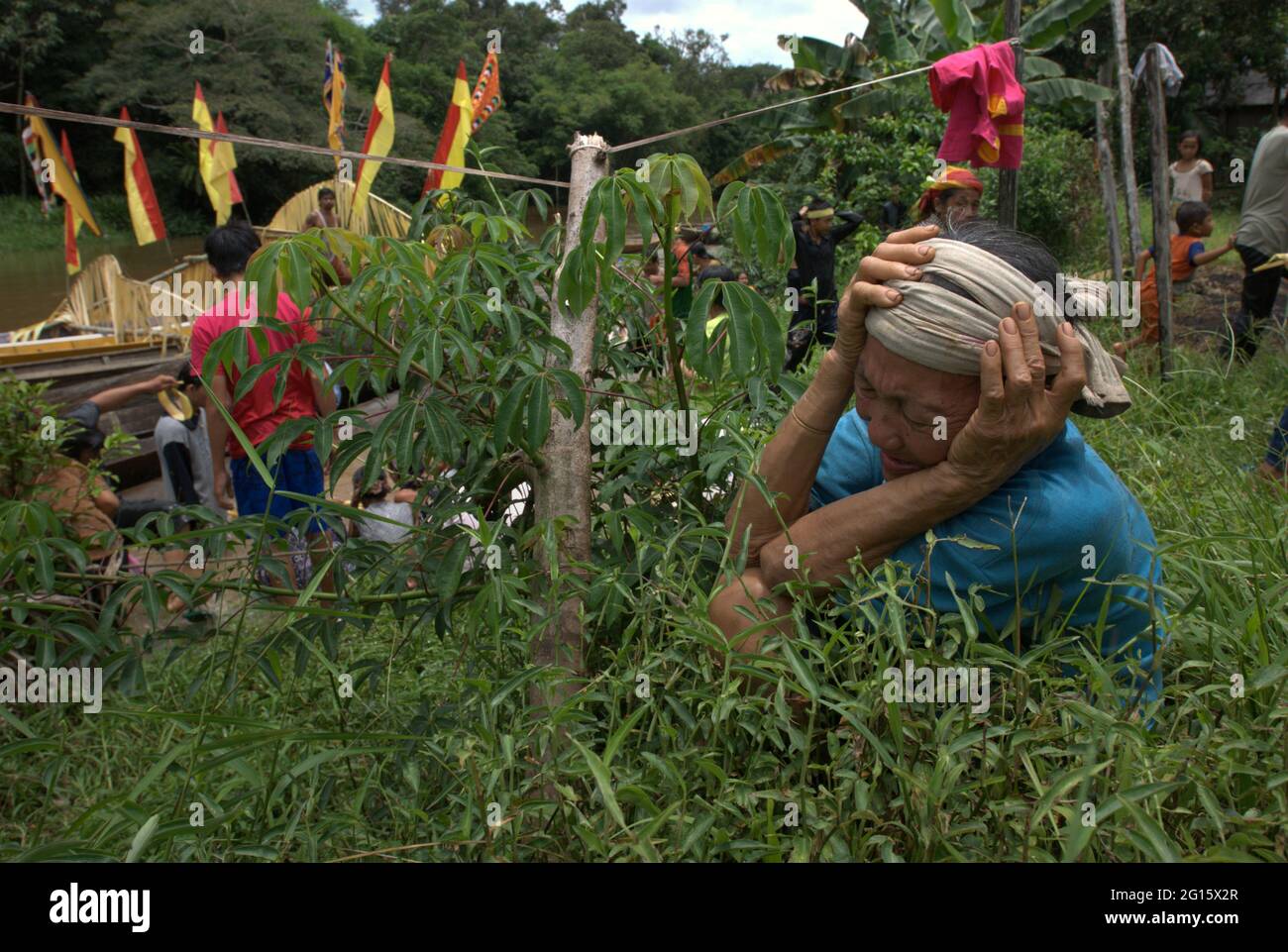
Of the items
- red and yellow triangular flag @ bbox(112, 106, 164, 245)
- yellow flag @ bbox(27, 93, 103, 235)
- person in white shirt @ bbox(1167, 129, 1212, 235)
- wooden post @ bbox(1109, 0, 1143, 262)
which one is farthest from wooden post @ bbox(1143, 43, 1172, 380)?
yellow flag @ bbox(27, 93, 103, 235)

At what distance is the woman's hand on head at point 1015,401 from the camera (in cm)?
137

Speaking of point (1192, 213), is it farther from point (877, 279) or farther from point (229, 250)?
point (877, 279)

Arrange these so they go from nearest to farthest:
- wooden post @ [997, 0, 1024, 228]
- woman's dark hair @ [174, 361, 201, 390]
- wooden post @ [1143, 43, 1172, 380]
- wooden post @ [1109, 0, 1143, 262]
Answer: wooden post @ [997, 0, 1024, 228], woman's dark hair @ [174, 361, 201, 390], wooden post @ [1143, 43, 1172, 380], wooden post @ [1109, 0, 1143, 262]

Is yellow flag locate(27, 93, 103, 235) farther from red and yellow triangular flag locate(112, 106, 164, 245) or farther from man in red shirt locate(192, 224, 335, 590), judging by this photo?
man in red shirt locate(192, 224, 335, 590)

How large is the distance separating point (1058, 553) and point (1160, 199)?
16.7 feet

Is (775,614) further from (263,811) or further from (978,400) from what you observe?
(263,811)

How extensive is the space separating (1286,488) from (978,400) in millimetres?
1510

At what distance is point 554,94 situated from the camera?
119 ft

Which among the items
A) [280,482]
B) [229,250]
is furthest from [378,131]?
[280,482]

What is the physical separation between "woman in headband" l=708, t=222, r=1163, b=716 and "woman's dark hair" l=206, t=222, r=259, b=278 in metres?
3.31

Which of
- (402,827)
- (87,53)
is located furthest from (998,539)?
(87,53)

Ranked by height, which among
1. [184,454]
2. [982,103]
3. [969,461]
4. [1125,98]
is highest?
[1125,98]

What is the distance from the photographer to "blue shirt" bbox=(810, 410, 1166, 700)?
1.48 metres

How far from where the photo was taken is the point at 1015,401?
1.38 m
